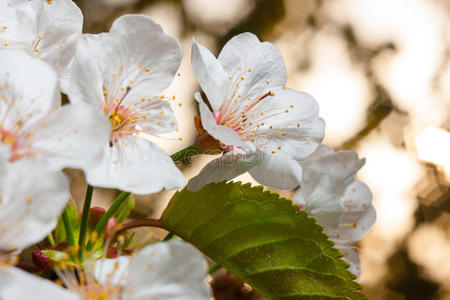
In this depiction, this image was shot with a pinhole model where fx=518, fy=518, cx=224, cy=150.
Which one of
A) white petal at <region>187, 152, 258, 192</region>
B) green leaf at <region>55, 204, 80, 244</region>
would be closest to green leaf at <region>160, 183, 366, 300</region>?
white petal at <region>187, 152, 258, 192</region>

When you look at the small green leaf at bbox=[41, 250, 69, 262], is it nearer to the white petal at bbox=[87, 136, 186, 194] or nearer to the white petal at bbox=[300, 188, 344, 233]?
the white petal at bbox=[87, 136, 186, 194]

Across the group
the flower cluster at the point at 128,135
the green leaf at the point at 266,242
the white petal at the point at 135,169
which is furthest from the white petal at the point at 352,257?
the white petal at the point at 135,169

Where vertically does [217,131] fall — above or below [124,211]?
above

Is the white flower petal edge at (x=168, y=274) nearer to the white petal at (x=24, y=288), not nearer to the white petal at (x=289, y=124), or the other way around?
the white petal at (x=24, y=288)

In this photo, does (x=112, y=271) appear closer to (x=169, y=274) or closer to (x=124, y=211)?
(x=169, y=274)

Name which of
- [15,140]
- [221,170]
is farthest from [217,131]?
[15,140]

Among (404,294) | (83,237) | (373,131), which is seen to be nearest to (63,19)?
(83,237)

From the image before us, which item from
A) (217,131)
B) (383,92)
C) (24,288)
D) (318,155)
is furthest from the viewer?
(383,92)

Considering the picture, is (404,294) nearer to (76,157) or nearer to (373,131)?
(373,131)
